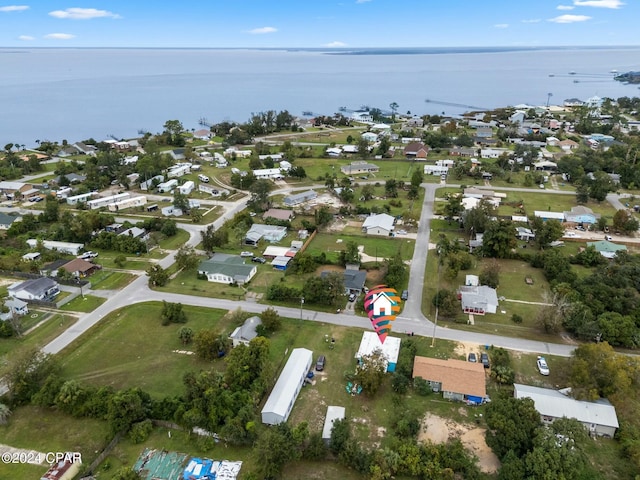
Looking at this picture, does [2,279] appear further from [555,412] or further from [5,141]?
[5,141]

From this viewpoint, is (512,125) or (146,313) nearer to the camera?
(146,313)

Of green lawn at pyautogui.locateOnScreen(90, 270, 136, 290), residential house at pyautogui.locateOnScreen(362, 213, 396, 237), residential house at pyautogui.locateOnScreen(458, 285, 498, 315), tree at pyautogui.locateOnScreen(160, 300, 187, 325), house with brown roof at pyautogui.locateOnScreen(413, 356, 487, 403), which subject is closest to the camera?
house with brown roof at pyautogui.locateOnScreen(413, 356, 487, 403)

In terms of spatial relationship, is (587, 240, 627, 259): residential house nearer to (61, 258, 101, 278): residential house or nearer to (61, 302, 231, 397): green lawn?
(61, 302, 231, 397): green lawn

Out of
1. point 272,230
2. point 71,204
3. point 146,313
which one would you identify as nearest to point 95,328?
point 146,313

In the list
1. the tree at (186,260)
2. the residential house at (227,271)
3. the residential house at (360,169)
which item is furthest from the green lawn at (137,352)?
the residential house at (360,169)

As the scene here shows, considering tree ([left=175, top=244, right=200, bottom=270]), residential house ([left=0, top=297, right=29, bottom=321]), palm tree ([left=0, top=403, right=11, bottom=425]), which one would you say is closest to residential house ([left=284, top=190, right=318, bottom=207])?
tree ([left=175, top=244, right=200, bottom=270])

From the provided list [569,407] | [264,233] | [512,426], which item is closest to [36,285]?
[264,233]

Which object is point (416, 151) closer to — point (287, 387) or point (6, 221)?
point (287, 387)

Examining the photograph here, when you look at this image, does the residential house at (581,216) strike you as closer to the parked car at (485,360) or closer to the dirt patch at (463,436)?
the parked car at (485,360)
